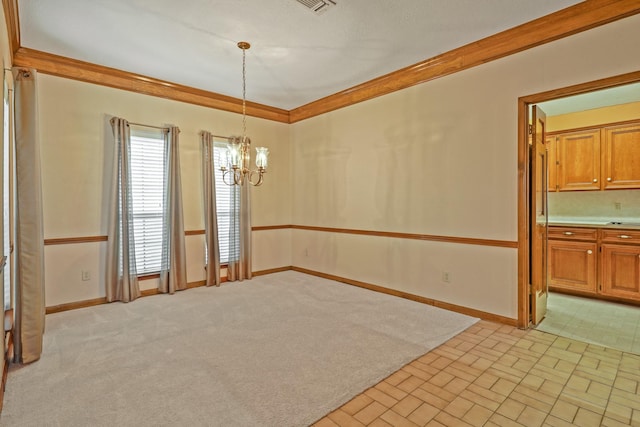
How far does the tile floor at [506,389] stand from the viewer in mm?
1948

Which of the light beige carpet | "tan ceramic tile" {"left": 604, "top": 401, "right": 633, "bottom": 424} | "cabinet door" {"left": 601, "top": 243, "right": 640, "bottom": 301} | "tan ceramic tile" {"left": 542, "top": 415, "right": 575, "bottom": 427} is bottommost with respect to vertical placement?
"tan ceramic tile" {"left": 604, "top": 401, "right": 633, "bottom": 424}

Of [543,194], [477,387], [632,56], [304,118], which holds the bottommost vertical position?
[477,387]

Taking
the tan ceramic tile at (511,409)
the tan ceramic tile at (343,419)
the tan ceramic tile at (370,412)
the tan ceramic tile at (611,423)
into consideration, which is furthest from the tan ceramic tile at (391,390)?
the tan ceramic tile at (611,423)

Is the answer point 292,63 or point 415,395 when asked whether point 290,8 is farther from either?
point 415,395

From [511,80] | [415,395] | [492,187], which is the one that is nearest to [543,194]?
[492,187]

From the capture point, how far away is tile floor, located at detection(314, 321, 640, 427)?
1.95m

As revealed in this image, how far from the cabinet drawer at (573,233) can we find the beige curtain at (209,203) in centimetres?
490

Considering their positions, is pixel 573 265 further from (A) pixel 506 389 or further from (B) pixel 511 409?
(B) pixel 511 409

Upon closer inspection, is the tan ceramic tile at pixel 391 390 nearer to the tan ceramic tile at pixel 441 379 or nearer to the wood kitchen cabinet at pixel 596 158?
the tan ceramic tile at pixel 441 379

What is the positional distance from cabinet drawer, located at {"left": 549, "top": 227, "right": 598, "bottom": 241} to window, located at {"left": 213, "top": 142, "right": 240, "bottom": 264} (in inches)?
185

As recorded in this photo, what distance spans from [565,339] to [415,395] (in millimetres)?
1871

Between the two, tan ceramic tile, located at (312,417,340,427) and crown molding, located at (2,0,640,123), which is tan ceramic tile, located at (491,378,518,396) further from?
crown molding, located at (2,0,640,123)

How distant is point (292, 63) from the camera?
12.9 ft

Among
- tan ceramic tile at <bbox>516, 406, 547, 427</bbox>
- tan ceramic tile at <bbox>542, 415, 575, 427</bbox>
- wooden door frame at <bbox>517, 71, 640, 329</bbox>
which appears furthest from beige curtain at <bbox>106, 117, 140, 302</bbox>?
wooden door frame at <bbox>517, 71, 640, 329</bbox>
